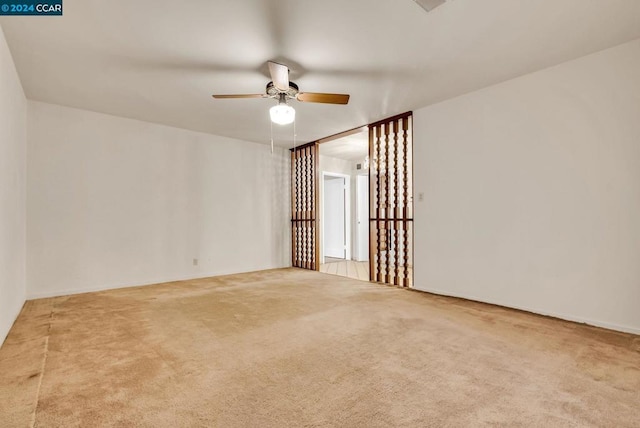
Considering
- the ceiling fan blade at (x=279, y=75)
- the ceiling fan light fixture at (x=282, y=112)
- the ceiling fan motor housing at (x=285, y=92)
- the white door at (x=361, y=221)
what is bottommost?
the white door at (x=361, y=221)

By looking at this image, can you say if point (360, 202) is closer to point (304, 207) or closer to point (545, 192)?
point (304, 207)

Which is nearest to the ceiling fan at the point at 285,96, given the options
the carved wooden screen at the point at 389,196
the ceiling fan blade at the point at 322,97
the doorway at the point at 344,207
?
the ceiling fan blade at the point at 322,97

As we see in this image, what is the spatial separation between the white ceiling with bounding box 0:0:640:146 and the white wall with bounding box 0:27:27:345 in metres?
0.27

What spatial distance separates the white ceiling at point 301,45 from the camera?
7.06 ft

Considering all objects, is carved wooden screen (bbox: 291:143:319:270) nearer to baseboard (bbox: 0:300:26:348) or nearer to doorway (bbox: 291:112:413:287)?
doorway (bbox: 291:112:413:287)

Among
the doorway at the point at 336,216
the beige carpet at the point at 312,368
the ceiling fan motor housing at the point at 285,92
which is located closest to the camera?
the beige carpet at the point at 312,368

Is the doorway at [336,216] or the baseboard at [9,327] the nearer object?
the baseboard at [9,327]

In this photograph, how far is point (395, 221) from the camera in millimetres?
4500

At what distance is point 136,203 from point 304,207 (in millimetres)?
3020

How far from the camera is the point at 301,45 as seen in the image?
8.40 feet

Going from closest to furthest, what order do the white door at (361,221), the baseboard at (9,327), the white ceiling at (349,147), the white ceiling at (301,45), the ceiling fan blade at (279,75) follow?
the white ceiling at (301,45) → the baseboard at (9,327) → the ceiling fan blade at (279,75) → the white ceiling at (349,147) → the white door at (361,221)

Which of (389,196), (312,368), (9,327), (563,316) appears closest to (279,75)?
(312,368)

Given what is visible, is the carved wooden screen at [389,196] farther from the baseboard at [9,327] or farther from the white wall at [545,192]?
the baseboard at [9,327]

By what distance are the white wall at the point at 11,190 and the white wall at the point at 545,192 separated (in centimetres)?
447
